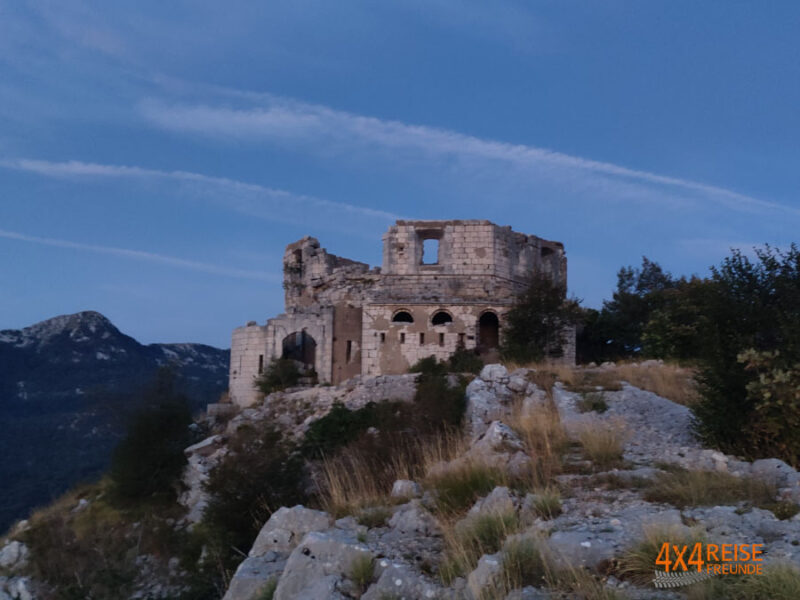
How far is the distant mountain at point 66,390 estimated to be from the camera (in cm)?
4061

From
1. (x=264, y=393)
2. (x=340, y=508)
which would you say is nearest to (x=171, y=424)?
(x=264, y=393)

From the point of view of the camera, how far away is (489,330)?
86.6 ft

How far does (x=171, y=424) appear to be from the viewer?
2381cm

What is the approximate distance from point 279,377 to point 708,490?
2013cm

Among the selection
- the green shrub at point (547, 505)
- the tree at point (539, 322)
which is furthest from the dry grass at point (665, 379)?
the green shrub at point (547, 505)

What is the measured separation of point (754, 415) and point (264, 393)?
19195mm

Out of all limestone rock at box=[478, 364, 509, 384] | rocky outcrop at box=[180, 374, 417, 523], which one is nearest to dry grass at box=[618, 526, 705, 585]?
limestone rock at box=[478, 364, 509, 384]

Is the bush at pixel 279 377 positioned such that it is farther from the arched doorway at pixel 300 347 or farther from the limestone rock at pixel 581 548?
the limestone rock at pixel 581 548

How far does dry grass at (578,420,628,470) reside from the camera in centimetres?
850

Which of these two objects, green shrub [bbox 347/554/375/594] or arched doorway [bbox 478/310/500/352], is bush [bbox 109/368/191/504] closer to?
arched doorway [bbox 478/310/500/352]

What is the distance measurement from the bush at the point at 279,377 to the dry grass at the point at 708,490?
19.3 meters

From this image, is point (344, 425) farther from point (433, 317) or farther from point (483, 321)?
point (483, 321)

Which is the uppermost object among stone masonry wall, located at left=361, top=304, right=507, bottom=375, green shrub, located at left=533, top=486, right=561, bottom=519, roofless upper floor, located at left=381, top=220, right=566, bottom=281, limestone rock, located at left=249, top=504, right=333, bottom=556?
roofless upper floor, located at left=381, top=220, right=566, bottom=281
